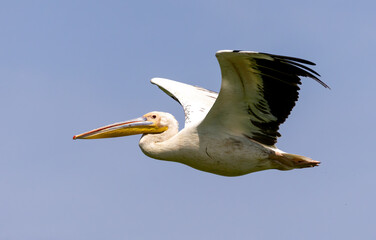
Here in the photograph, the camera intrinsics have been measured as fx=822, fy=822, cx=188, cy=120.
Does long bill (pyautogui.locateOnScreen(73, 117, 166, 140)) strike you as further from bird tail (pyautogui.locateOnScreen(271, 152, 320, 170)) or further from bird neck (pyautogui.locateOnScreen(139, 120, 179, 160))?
bird tail (pyautogui.locateOnScreen(271, 152, 320, 170))

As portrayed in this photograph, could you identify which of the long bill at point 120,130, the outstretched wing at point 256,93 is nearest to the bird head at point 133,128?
the long bill at point 120,130

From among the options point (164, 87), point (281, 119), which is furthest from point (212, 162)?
point (164, 87)

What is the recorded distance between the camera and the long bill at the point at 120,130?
1389 cm

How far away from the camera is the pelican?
11.7 metres

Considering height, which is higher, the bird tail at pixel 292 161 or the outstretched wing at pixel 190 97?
the outstretched wing at pixel 190 97

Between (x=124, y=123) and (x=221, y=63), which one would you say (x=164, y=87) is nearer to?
(x=124, y=123)

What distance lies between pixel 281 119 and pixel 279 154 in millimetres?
555

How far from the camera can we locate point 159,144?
13156mm

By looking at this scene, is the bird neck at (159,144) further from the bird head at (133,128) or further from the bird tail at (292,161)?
the bird tail at (292,161)

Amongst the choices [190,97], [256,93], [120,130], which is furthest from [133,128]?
[256,93]

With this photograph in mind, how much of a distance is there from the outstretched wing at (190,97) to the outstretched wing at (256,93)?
31.0 inches

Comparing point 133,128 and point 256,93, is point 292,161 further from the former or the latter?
point 133,128

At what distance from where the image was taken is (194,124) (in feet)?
42.3

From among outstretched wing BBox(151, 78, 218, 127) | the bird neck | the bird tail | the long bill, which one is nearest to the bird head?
→ the long bill
